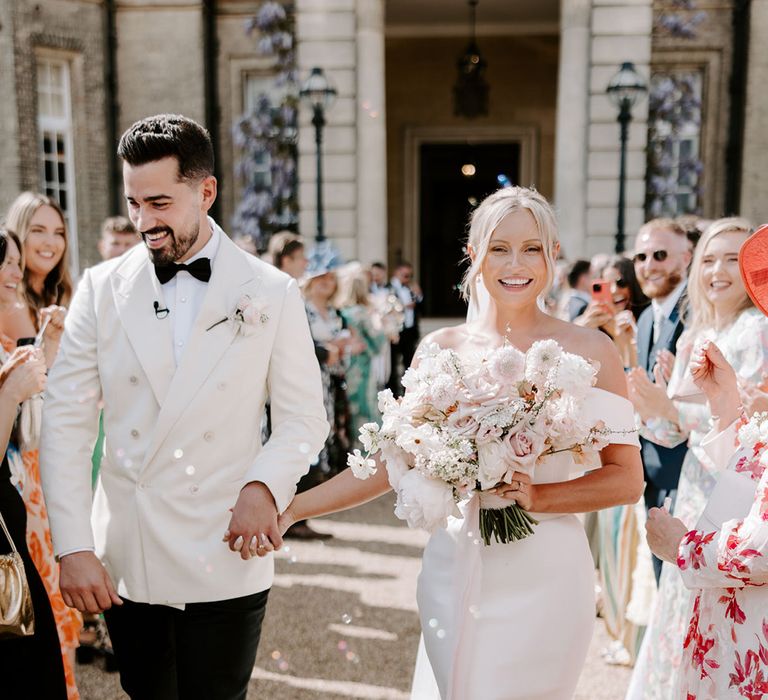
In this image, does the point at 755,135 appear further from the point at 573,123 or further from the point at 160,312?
the point at 160,312

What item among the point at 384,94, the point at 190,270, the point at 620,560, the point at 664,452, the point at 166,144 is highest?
the point at 384,94

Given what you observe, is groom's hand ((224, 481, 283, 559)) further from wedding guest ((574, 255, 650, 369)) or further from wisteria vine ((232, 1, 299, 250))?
wisteria vine ((232, 1, 299, 250))

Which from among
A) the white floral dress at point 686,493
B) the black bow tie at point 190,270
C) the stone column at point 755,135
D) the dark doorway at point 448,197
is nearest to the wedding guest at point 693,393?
the white floral dress at point 686,493

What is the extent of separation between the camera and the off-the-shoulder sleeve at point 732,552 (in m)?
1.82

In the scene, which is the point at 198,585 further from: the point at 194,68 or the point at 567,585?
the point at 194,68

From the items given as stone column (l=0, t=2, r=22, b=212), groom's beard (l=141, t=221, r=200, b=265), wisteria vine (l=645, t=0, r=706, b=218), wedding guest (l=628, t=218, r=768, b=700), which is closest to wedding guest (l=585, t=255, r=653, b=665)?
wedding guest (l=628, t=218, r=768, b=700)

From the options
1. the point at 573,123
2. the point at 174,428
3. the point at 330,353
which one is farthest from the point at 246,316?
the point at 573,123

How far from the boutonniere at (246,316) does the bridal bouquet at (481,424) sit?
0.47 metres

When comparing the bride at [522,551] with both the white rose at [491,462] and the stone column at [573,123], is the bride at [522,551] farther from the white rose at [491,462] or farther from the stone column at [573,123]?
the stone column at [573,123]

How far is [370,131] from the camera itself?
42.1 ft

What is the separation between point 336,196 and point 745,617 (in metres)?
11.7

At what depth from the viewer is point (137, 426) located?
2.33 meters

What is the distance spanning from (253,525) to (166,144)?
1110 mm

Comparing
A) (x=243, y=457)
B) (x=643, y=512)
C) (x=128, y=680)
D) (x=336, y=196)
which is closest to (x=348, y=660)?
(x=643, y=512)
